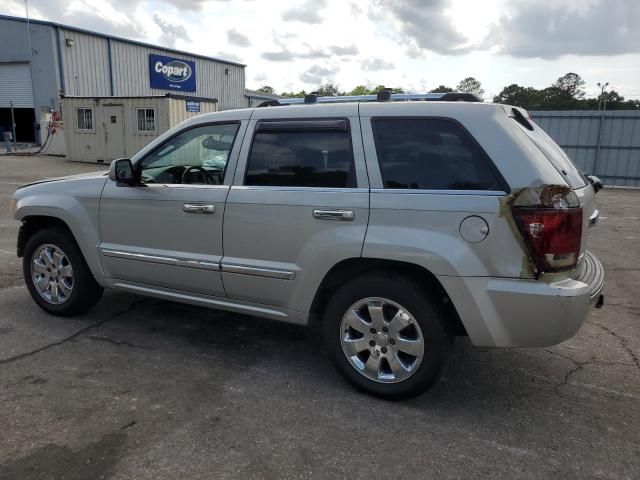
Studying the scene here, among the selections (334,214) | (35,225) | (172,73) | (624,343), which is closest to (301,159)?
(334,214)

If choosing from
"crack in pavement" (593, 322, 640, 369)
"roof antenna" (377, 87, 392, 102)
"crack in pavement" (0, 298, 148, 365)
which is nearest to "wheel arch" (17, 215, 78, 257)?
"crack in pavement" (0, 298, 148, 365)

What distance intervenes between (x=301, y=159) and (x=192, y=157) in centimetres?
114

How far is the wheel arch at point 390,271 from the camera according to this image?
3143 mm

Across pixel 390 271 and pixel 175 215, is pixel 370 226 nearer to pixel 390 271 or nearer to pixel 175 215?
pixel 390 271

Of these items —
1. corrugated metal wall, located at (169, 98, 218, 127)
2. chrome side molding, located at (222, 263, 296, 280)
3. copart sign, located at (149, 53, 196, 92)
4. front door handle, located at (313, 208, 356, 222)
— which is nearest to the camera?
front door handle, located at (313, 208, 356, 222)

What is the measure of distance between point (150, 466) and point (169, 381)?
0.92 m

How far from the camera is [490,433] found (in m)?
2.93

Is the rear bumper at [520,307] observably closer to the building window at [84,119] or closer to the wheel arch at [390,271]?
the wheel arch at [390,271]

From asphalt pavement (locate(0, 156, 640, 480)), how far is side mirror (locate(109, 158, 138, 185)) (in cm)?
129

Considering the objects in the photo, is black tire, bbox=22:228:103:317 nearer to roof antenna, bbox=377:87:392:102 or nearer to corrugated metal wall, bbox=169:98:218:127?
roof antenna, bbox=377:87:392:102

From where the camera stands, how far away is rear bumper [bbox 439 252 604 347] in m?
2.79

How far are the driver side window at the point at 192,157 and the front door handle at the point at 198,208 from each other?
207 mm

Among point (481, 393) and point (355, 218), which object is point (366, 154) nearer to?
point (355, 218)

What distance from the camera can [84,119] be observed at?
21.1 metres
